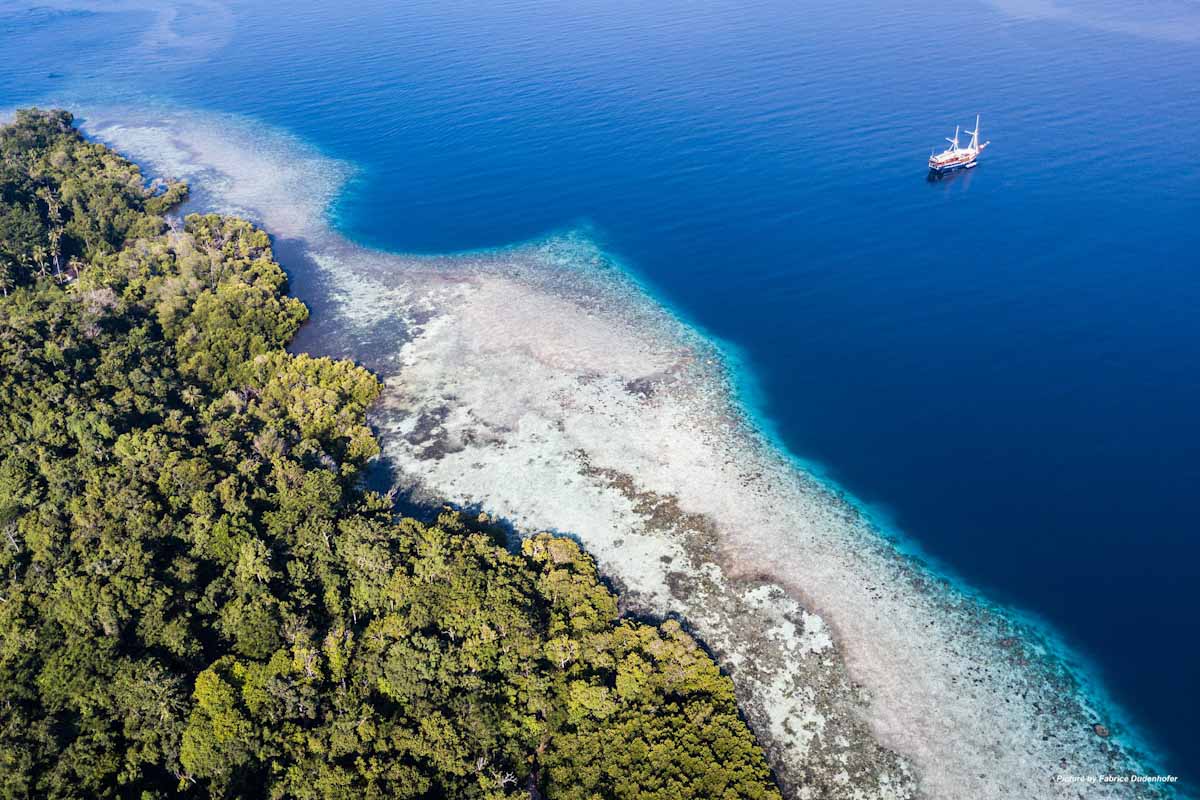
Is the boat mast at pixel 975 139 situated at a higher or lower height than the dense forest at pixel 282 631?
higher

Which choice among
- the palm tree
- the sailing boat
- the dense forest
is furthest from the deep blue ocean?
the palm tree

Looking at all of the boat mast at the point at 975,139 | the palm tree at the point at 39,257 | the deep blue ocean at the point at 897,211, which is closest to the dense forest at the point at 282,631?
the palm tree at the point at 39,257

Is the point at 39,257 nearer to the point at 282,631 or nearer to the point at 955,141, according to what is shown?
the point at 282,631

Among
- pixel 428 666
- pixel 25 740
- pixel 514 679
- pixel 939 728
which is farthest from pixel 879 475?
pixel 25 740

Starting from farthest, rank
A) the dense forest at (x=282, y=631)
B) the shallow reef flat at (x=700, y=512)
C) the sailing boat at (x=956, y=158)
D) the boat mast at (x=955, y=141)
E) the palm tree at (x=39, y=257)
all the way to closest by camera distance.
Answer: the boat mast at (x=955, y=141) → the sailing boat at (x=956, y=158) → the palm tree at (x=39, y=257) → the shallow reef flat at (x=700, y=512) → the dense forest at (x=282, y=631)

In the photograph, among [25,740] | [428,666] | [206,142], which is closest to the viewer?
[25,740]

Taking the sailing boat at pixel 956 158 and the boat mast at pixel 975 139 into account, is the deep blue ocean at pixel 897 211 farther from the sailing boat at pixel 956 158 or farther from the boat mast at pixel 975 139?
the boat mast at pixel 975 139

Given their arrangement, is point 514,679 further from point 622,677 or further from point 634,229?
point 634,229
